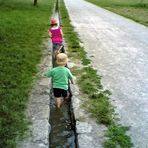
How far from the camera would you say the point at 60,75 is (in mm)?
7047

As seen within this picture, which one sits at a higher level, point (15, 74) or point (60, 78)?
point (60, 78)

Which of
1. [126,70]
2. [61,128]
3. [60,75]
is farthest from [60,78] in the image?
[126,70]

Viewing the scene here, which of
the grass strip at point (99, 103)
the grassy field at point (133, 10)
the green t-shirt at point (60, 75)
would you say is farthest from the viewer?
the grassy field at point (133, 10)

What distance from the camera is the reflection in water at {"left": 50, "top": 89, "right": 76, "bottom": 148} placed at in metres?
5.78

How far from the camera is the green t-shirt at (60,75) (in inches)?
Answer: 277

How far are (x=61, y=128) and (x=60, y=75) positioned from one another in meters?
1.11

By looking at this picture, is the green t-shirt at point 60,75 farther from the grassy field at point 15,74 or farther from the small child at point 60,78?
the grassy field at point 15,74

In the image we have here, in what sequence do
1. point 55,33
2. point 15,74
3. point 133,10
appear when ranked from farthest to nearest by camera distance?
point 133,10 < point 55,33 < point 15,74

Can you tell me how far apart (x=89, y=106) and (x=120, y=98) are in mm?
873

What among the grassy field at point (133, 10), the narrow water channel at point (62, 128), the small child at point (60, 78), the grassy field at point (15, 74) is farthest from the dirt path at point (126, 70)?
the grassy field at point (133, 10)

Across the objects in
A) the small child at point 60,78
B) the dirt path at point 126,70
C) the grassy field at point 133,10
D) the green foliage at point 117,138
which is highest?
the small child at point 60,78

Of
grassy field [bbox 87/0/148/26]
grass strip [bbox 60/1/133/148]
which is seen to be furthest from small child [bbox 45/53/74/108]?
grassy field [bbox 87/0/148/26]

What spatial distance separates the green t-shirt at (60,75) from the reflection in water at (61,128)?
0.44m

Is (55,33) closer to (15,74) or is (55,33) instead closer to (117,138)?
(15,74)
